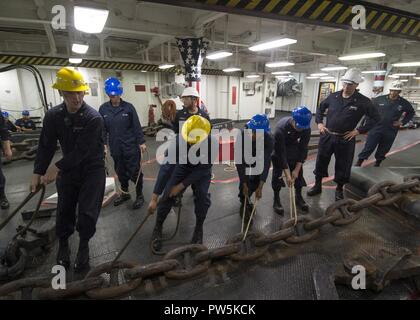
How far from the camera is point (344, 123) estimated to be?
10.4 ft

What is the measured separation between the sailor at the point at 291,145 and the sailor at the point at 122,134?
1843 mm

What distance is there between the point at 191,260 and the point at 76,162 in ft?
4.26

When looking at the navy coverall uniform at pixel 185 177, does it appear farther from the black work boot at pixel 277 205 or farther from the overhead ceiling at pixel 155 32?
the overhead ceiling at pixel 155 32

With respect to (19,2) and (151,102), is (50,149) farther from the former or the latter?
(151,102)

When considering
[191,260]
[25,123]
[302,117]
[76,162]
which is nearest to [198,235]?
[191,260]

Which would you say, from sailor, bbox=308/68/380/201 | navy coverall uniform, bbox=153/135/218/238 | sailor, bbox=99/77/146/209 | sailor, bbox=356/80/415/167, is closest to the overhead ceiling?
sailor, bbox=99/77/146/209

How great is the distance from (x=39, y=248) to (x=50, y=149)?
1.08 meters

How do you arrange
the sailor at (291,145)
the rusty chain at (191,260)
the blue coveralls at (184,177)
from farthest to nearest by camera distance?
the sailor at (291,145) < the blue coveralls at (184,177) < the rusty chain at (191,260)

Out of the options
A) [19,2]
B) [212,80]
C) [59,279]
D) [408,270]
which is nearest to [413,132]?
[212,80]

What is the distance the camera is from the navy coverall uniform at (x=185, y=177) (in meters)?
2.20

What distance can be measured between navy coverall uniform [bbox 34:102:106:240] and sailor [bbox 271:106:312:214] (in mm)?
2006

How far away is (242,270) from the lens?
2072 millimetres

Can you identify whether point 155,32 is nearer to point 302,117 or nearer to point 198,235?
point 302,117

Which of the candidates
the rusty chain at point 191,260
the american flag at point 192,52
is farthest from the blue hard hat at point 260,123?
the american flag at point 192,52
